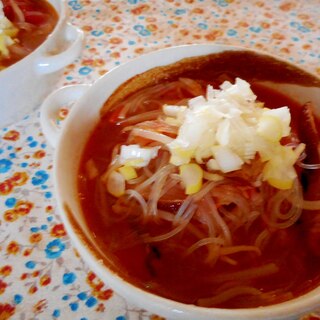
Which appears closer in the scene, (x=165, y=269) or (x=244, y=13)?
(x=165, y=269)

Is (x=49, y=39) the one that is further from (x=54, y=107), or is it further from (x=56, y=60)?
(x=54, y=107)

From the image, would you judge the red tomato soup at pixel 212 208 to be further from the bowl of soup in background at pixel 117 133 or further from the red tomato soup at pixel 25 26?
the red tomato soup at pixel 25 26

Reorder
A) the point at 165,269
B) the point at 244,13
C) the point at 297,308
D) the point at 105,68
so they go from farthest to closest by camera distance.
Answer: the point at 244,13 → the point at 105,68 → the point at 165,269 → the point at 297,308

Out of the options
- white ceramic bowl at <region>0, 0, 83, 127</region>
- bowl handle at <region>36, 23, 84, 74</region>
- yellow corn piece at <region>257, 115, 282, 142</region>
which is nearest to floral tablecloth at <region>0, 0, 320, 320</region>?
white ceramic bowl at <region>0, 0, 83, 127</region>

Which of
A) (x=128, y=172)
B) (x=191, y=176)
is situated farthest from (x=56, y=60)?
(x=191, y=176)

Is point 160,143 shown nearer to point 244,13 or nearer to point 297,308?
point 297,308

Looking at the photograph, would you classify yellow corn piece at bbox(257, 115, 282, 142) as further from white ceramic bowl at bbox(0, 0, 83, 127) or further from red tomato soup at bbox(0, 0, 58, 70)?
red tomato soup at bbox(0, 0, 58, 70)

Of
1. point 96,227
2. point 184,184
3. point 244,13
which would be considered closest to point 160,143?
point 184,184
